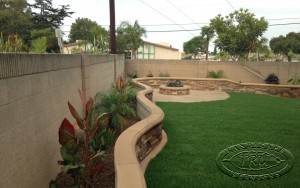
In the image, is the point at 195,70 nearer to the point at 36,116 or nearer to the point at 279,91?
the point at 279,91

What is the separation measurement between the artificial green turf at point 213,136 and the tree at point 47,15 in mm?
43964

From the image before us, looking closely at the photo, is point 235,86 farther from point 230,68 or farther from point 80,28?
point 80,28

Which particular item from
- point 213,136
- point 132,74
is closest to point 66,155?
point 213,136

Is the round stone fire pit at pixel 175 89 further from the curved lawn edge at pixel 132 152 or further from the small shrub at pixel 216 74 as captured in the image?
the curved lawn edge at pixel 132 152

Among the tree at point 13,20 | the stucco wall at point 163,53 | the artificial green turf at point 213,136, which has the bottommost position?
the artificial green turf at point 213,136

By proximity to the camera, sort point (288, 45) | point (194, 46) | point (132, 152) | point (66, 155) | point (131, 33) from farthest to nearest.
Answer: point (194, 46) → point (288, 45) → point (131, 33) → point (132, 152) → point (66, 155)

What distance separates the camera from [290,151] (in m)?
5.05

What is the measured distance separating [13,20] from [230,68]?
32.2 meters

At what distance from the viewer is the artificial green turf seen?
12.8ft

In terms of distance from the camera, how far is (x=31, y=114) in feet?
10.2

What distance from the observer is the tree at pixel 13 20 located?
36.2 m

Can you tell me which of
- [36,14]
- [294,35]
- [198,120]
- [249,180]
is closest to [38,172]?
[249,180]

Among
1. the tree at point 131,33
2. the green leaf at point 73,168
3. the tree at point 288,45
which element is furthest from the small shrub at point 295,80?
the tree at point 288,45

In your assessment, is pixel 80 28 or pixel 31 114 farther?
pixel 80 28
